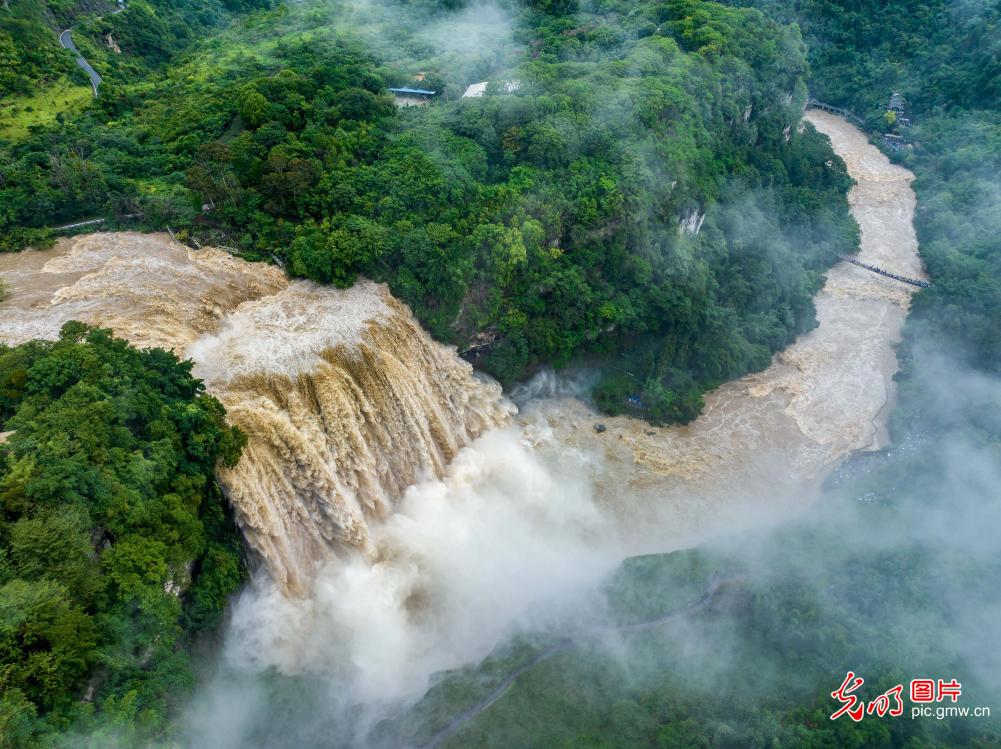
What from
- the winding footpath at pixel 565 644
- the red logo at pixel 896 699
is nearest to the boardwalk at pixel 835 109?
the winding footpath at pixel 565 644

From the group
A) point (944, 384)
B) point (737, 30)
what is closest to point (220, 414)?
point (944, 384)

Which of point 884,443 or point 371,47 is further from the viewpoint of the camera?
point 371,47

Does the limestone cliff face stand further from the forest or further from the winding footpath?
the winding footpath

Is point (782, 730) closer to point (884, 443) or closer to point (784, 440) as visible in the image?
point (784, 440)

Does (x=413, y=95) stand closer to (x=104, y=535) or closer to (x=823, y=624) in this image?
(x=104, y=535)

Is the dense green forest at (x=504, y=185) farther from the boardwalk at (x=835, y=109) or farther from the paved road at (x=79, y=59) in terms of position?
the boardwalk at (x=835, y=109)

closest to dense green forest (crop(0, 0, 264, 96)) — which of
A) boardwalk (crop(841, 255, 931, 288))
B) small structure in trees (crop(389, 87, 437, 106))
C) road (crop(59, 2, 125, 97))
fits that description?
road (crop(59, 2, 125, 97))

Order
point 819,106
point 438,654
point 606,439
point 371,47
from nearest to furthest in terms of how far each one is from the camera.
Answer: point 438,654 < point 606,439 < point 371,47 < point 819,106
